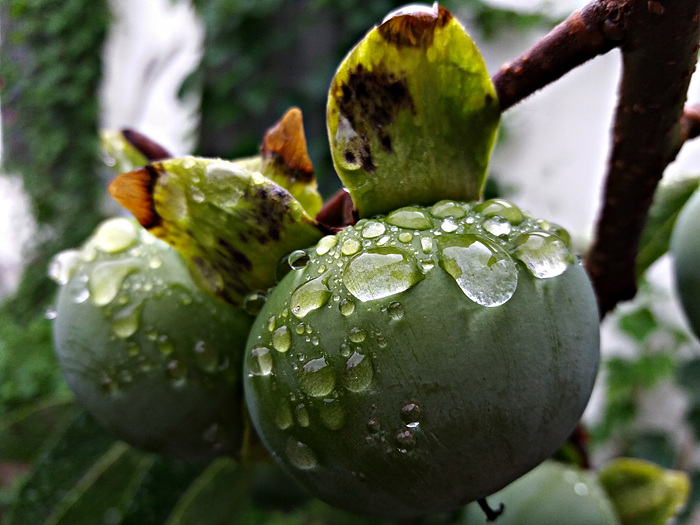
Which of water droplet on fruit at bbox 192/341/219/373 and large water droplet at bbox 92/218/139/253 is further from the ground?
large water droplet at bbox 92/218/139/253

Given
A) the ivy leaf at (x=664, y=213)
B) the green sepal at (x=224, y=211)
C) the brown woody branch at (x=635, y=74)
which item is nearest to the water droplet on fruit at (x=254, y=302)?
the green sepal at (x=224, y=211)

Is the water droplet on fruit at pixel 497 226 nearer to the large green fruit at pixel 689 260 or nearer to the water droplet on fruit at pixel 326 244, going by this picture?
the water droplet on fruit at pixel 326 244

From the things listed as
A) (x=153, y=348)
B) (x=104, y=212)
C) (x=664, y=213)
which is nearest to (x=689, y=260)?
(x=664, y=213)

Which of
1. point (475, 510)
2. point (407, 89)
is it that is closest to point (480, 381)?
point (407, 89)

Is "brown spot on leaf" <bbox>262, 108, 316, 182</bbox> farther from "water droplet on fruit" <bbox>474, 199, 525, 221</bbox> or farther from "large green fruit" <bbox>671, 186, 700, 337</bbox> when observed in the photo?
"large green fruit" <bbox>671, 186, 700, 337</bbox>

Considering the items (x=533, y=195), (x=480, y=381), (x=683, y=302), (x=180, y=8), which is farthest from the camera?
(x=533, y=195)

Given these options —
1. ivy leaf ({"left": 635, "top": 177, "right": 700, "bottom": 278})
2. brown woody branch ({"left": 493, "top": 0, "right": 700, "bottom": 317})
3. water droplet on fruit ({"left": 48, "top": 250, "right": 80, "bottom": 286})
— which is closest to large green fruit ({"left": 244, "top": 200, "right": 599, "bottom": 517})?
brown woody branch ({"left": 493, "top": 0, "right": 700, "bottom": 317})

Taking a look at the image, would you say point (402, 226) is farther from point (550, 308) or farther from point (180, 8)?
point (180, 8)
